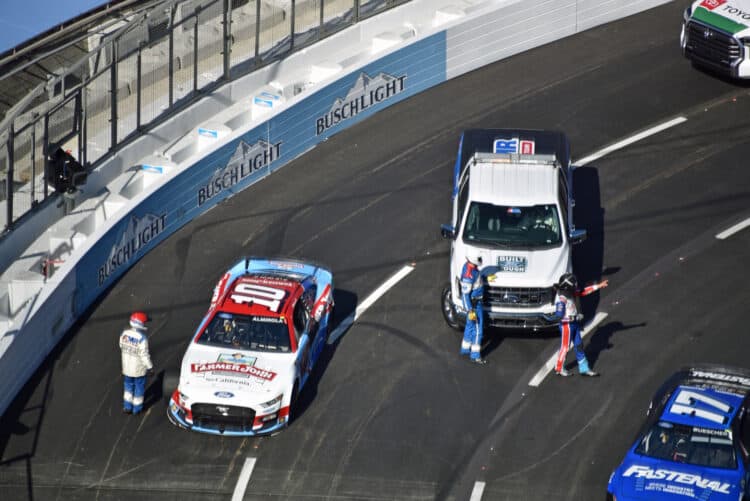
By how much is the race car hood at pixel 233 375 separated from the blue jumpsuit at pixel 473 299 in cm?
284

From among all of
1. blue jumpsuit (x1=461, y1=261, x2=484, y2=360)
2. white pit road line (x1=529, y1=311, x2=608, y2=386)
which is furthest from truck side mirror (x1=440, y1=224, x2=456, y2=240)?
white pit road line (x1=529, y1=311, x2=608, y2=386)

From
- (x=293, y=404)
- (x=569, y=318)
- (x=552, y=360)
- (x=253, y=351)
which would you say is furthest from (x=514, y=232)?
(x=253, y=351)

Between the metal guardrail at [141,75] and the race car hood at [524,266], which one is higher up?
the metal guardrail at [141,75]

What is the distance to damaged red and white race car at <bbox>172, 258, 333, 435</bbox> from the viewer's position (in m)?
19.3

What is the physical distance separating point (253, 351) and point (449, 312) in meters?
3.51

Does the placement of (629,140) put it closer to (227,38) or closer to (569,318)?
(569,318)

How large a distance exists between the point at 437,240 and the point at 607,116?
5392 millimetres

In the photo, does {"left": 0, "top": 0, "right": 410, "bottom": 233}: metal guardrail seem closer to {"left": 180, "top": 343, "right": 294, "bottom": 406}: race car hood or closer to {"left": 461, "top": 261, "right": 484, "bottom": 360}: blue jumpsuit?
{"left": 180, "top": 343, "right": 294, "bottom": 406}: race car hood

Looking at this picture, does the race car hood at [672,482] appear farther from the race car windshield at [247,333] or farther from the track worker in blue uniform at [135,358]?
the track worker in blue uniform at [135,358]

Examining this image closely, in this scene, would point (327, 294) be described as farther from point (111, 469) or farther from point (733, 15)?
point (733, 15)

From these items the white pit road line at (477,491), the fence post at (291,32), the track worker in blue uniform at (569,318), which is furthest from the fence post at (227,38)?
the white pit road line at (477,491)

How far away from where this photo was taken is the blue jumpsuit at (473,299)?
20.5m

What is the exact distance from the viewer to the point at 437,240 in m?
24.1

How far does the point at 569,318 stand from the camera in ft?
66.2
